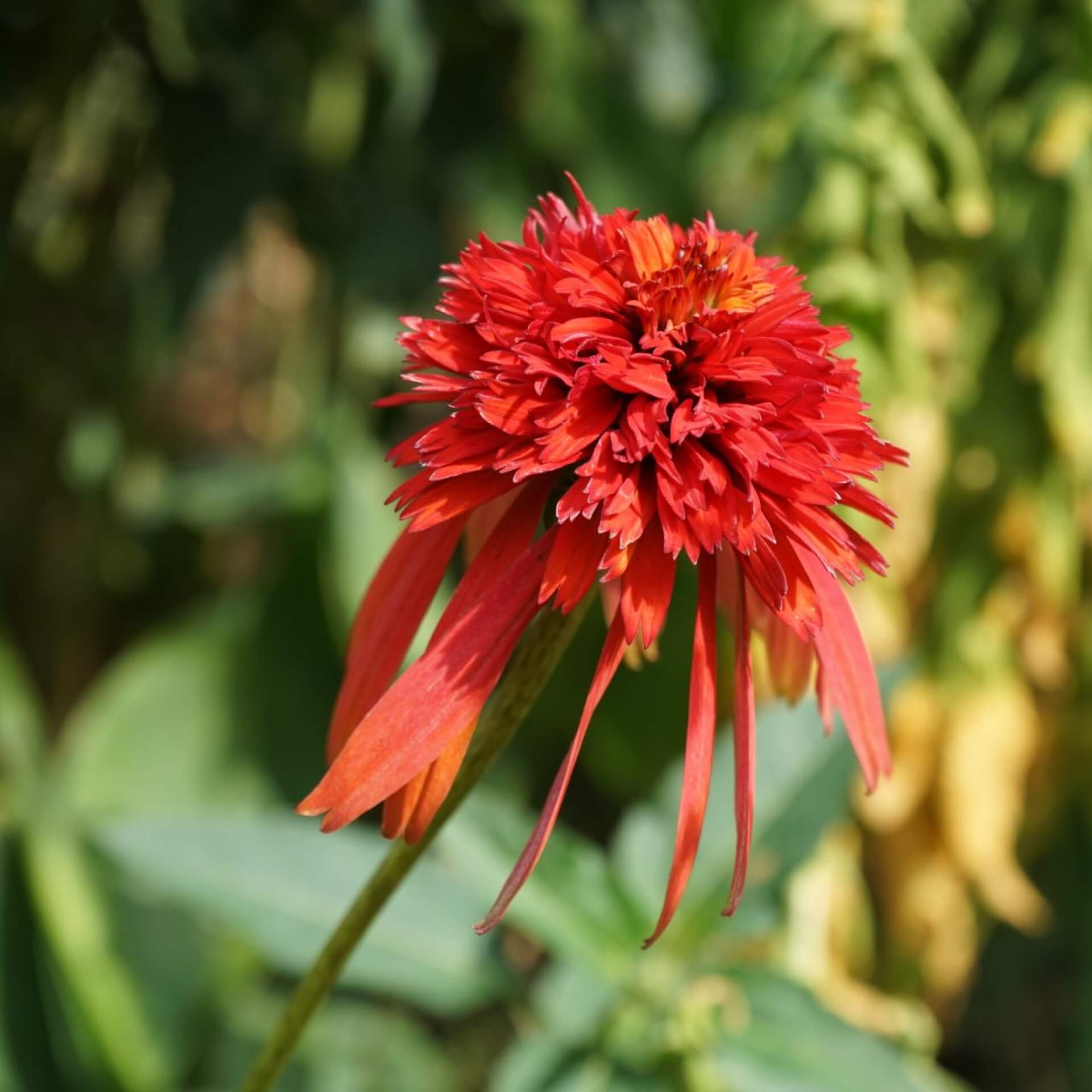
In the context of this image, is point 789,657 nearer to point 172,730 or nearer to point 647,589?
point 647,589

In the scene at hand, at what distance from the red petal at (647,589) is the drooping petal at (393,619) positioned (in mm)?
47

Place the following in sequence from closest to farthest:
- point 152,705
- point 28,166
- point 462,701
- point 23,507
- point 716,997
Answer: point 462,701 < point 716,997 < point 28,166 < point 152,705 < point 23,507

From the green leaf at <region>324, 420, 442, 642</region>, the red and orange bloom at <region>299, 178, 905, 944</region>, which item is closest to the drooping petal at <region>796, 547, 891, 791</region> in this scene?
the red and orange bloom at <region>299, 178, 905, 944</region>

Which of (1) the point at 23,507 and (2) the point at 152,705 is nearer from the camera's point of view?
(2) the point at 152,705

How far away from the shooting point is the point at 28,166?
780mm

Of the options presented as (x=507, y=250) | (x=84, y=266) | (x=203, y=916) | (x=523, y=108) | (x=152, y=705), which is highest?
(x=523, y=108)

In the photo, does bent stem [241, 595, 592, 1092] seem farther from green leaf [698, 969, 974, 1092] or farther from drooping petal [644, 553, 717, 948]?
green leaf [698, 969, 974, 1092]

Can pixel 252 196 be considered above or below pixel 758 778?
above

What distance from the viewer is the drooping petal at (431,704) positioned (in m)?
0.24

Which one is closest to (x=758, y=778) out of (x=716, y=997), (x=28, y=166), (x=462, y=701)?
(x=716, y=997)

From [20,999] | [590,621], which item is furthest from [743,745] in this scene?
[20,999]

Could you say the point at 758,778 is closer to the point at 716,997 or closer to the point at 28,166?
the point at 716,997

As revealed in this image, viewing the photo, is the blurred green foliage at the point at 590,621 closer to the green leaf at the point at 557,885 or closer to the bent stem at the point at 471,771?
the green leaf at the point at 557,885

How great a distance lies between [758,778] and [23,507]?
0.70 metres
